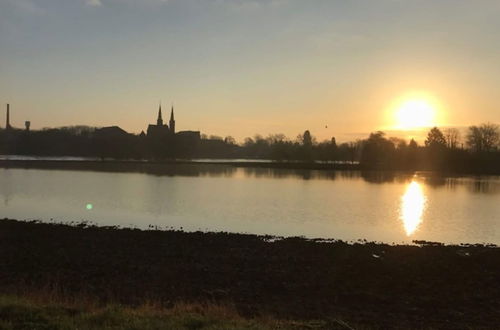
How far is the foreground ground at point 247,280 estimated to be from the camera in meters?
9.98

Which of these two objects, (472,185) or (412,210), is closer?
(412,210)

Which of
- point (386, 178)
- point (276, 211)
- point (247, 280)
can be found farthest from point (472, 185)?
point (247, 280)

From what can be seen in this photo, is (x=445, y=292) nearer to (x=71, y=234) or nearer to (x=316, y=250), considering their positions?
(x=316, y=250)

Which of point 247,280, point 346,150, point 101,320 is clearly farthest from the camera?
point 346,150

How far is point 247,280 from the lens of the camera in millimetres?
14852

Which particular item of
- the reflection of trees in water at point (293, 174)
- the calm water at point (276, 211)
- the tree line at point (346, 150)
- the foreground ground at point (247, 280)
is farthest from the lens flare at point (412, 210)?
the tree line at point (346, 150)

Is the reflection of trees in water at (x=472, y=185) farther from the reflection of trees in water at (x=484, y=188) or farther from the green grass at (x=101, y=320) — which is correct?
the green grass at (x=101, y=320)

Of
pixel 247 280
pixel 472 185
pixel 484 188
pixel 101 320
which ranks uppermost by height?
pixel 101 320

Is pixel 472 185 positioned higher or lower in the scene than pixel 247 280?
higher

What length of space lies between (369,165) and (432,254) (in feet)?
342

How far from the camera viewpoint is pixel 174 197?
42.8 meters

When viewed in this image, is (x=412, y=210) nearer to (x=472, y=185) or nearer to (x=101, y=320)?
(x=472, y=185)

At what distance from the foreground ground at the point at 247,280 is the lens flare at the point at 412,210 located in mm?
7900

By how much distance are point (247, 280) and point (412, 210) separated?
26515mm
